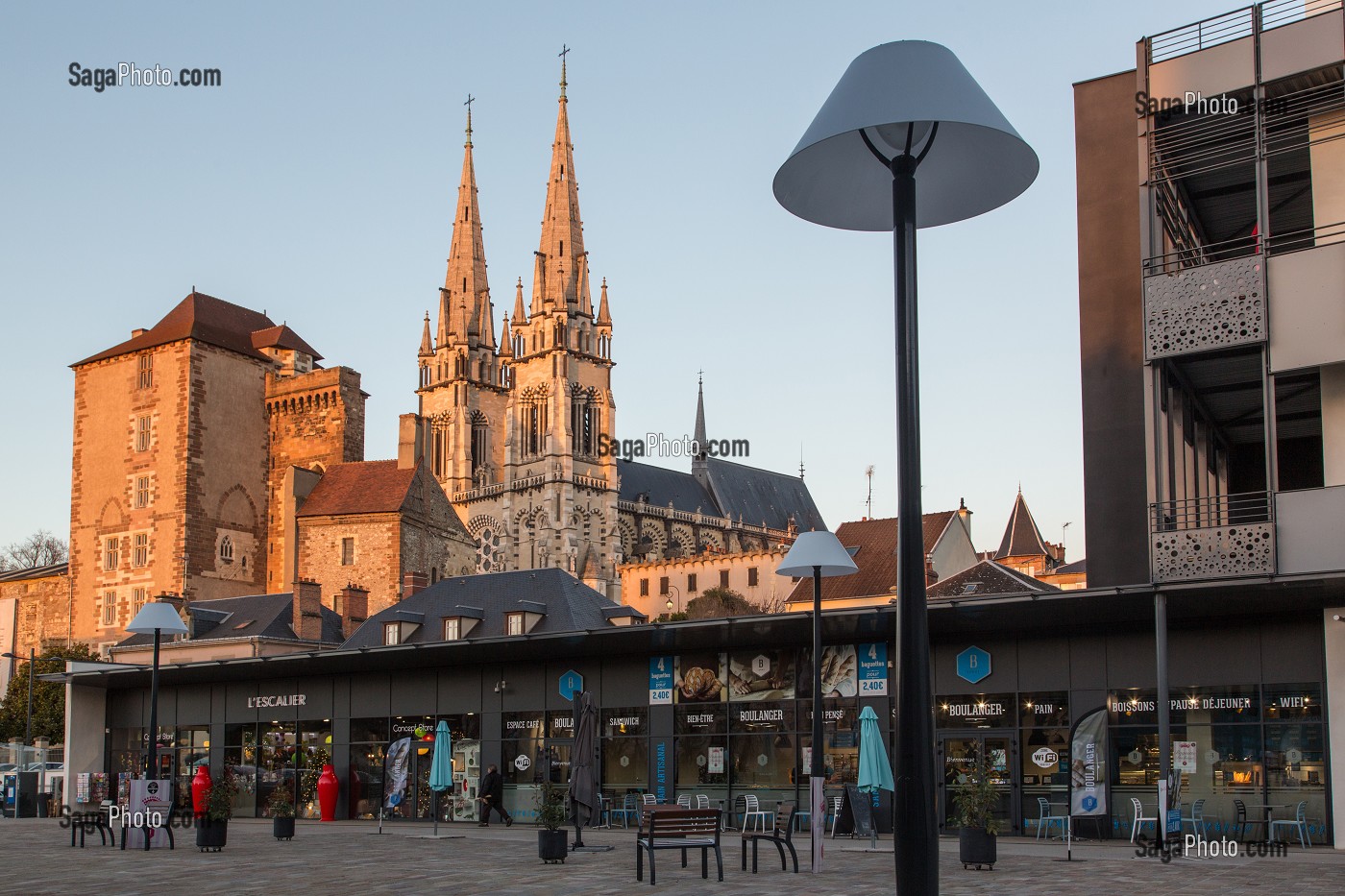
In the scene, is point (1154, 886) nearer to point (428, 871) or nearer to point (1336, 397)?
point (428, 871)

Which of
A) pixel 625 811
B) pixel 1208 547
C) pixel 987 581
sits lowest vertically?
pixel 625 811

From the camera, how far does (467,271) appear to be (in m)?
130

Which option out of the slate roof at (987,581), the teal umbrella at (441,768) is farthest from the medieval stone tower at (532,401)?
the teal umbrella at (441,768)

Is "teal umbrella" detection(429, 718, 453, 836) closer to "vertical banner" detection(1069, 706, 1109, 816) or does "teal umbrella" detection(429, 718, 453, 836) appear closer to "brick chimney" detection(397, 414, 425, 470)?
"vertical banner" detection(1069, 706, 1109, 816)

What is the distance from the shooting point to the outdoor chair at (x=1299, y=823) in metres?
22.9

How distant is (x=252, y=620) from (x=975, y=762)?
3323cm

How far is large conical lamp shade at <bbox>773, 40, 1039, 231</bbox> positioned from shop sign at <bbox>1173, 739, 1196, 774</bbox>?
63.0 ft

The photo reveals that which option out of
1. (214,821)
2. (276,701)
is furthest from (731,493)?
(214,821)

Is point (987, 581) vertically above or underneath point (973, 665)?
above

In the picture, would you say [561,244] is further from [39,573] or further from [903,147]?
[903,147]

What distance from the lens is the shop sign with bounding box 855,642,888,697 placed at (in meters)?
28.4

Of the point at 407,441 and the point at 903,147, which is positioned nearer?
the point at 903,147

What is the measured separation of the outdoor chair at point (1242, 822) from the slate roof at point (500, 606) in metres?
20.9

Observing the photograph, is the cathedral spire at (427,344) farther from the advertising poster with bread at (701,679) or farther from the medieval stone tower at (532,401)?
the advertising poster with bread at (701,679)
